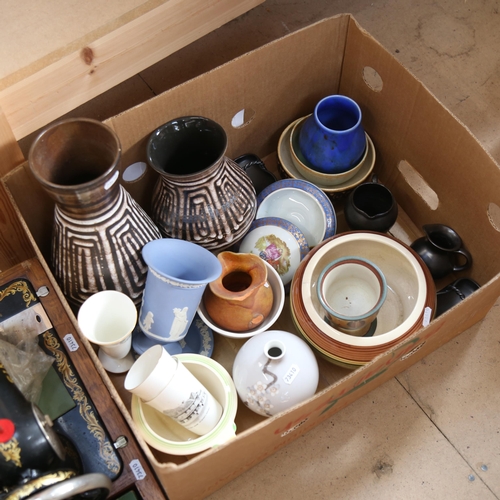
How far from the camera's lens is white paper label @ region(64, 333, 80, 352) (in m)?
0.88

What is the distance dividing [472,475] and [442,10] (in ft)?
3.65

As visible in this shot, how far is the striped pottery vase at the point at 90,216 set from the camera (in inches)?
29.9

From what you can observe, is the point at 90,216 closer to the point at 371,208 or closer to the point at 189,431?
the point at 189,431

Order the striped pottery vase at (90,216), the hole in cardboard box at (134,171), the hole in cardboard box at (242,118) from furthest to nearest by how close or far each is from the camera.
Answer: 1. the hole in cardboard box at (242,118)
2. the hole in cardboard box at (134,171)
3. the striped pottery vase at (90,216)

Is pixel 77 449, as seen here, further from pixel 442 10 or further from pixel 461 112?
pixel 442 10

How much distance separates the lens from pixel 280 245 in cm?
98

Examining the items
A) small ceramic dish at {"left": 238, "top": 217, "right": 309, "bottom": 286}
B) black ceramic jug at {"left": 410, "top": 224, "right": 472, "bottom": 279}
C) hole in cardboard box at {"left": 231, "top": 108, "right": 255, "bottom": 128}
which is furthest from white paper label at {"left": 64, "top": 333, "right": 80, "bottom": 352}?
black ceramic jug at {"left": 410, "top": 224, "right": 472, "bottom": 279}

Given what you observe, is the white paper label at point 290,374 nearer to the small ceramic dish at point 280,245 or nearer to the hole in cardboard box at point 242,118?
the small ceramic dish at point 280,245

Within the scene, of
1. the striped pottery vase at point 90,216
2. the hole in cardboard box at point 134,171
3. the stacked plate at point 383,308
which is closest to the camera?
the striped pottery vase at point 90,216

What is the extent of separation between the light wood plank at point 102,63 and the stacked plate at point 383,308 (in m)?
0.43

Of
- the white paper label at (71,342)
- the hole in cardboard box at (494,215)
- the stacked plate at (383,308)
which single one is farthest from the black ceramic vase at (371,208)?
the white paper label at (71,342)

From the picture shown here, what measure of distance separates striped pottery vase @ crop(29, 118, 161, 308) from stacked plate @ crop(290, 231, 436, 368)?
0.83 ft

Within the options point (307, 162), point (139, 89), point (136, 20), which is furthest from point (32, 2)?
point (307, 162)

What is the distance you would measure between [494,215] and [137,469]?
73 centimetres
